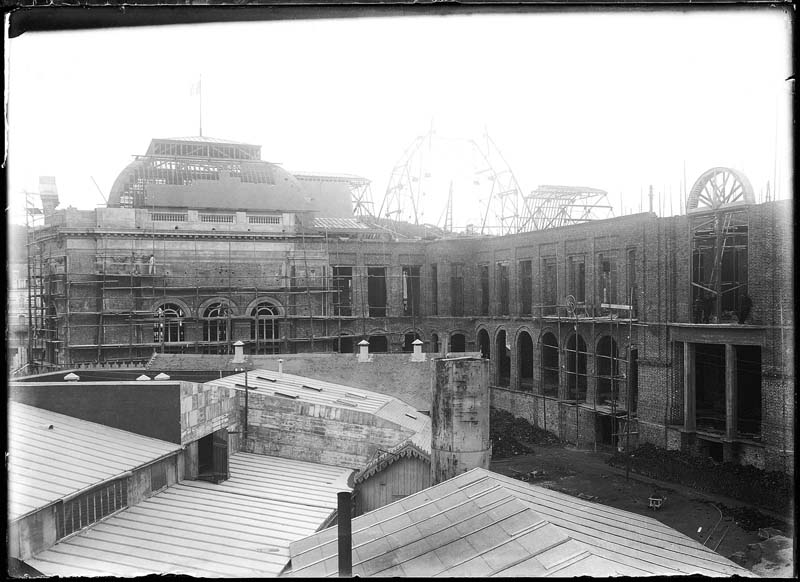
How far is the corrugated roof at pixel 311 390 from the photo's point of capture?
21.3m

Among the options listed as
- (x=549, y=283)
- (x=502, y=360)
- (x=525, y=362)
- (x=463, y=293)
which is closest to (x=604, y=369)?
(x=549, y=283)

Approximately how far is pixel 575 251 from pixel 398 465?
1844 centimetres

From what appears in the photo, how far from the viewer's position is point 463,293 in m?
41.7

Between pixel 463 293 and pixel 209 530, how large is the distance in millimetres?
30729

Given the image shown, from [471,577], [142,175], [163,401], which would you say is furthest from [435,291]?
[471,577]

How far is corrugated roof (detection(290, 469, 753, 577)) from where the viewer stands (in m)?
7.20

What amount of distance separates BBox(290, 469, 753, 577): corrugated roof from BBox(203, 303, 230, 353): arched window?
2510 centimetres

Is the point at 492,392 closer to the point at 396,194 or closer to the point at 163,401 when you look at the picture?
the point at 396,194

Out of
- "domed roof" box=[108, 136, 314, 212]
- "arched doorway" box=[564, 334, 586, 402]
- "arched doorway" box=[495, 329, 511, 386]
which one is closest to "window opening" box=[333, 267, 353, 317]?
"domed roof" box=[108, 136, 314, 212]

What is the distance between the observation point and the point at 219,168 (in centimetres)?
3903

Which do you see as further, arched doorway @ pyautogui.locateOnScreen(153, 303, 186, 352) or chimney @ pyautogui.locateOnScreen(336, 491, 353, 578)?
arched doorway @ pyautogui.locateOnScreen(153, 303, 186, 352)

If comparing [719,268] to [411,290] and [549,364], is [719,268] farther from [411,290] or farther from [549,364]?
[411,290]

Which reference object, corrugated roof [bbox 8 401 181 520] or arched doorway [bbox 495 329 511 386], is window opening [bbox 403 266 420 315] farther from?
corrugated roof [bbox 8 401 181 520]

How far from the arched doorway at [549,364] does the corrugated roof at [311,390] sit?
10622 millimetres
